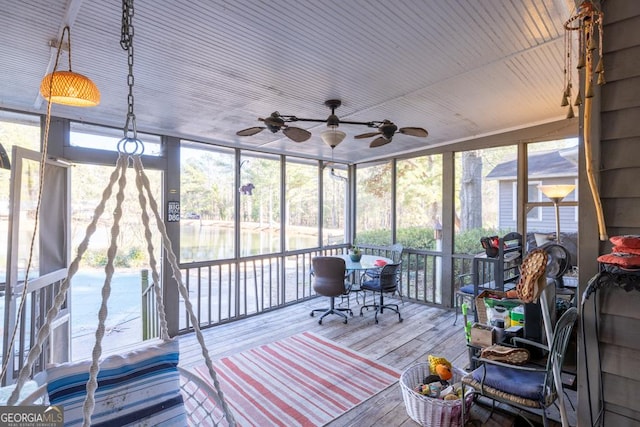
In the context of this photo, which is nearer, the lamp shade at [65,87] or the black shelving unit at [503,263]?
the lamp shade at [65,87]

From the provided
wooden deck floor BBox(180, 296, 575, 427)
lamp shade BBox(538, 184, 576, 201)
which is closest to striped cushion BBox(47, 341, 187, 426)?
wooden deck floor BBox(180, 296, 575, 427)

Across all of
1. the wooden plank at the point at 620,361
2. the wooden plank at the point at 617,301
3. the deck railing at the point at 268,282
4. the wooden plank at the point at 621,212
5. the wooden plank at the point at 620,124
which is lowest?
the deck railing at the point at 268,282

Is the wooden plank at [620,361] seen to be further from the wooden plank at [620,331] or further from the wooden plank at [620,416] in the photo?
the wooden plank at [620,416]

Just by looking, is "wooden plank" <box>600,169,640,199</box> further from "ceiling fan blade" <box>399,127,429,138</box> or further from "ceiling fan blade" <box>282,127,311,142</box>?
"ceiling fan blade" <box>282,127,311,142</box>

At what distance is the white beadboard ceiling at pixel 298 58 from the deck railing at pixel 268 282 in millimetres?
2105

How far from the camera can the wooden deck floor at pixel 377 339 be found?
243 cm

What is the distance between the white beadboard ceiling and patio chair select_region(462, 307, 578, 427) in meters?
1.74

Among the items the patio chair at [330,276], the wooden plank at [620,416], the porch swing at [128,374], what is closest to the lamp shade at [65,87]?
the porch swing at [128,374]

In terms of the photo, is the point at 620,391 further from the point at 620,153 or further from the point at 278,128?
the point at 278,128

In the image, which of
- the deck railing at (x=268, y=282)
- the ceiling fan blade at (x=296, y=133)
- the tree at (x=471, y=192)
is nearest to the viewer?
the ceiling fan blade at (x=296, y=133)

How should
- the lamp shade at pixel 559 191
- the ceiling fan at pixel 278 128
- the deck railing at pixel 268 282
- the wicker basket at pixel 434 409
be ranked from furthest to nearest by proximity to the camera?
the deck railing at pixel 268 282
the lamp shade at pixel 559 191
the ceiling fan at pixel 278 128
the wicker basket at pixel 434 409

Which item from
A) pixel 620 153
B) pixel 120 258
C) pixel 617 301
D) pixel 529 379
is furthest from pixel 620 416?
pixel 120 258

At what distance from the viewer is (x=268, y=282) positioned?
5113mm

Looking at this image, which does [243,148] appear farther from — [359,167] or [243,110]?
[359,167]
